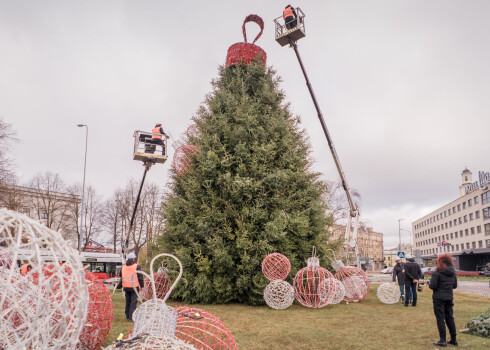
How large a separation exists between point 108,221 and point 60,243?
38770 millimetres

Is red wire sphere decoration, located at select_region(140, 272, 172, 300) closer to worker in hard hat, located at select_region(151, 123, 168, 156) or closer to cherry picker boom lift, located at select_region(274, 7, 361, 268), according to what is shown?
worker in hard hat, located at select_region(151, 123, 168, 156)

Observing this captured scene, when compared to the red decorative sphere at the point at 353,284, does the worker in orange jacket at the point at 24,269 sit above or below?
above

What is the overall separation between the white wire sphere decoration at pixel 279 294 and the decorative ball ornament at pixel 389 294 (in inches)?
157

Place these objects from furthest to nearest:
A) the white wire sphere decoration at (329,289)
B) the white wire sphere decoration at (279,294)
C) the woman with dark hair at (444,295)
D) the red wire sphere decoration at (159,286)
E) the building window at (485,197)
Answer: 1. the building window at (485,197)
2. the red wire sphere decoration at (159,286)
3. the white wire sphere decoration at (329,289)
4. the white wire sphere decoration at (279,294)
5. the woman with dark hair at (444,295)

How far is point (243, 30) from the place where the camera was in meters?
16.3

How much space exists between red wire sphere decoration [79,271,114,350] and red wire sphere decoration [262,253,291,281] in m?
6.23

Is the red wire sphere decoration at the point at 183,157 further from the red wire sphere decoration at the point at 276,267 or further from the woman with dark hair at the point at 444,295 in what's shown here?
the woman with dark hair at the point at 444,295

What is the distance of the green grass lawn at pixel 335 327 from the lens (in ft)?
22.7

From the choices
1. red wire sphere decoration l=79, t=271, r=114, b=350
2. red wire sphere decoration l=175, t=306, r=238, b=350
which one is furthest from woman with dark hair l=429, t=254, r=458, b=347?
red wire sphere decoration l=79, t=271, r=114, b=350

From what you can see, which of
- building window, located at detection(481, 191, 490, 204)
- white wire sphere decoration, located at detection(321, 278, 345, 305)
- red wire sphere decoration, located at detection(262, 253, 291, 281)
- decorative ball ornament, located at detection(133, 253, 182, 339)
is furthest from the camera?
building window, located at detection(481, 191, 490, 204)

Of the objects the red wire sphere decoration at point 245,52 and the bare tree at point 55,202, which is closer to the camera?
the red wire sphere decoration at point 245,52

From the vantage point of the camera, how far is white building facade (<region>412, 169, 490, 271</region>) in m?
52.2

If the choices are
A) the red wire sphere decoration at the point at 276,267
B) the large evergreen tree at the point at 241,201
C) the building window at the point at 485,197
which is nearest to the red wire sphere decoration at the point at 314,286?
the red wire sphere decoration at the point at 276,267

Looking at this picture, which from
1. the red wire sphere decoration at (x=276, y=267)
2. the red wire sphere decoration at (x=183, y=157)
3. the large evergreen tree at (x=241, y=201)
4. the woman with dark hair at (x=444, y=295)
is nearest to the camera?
the woman with dark hair at (x=444, y=295)
